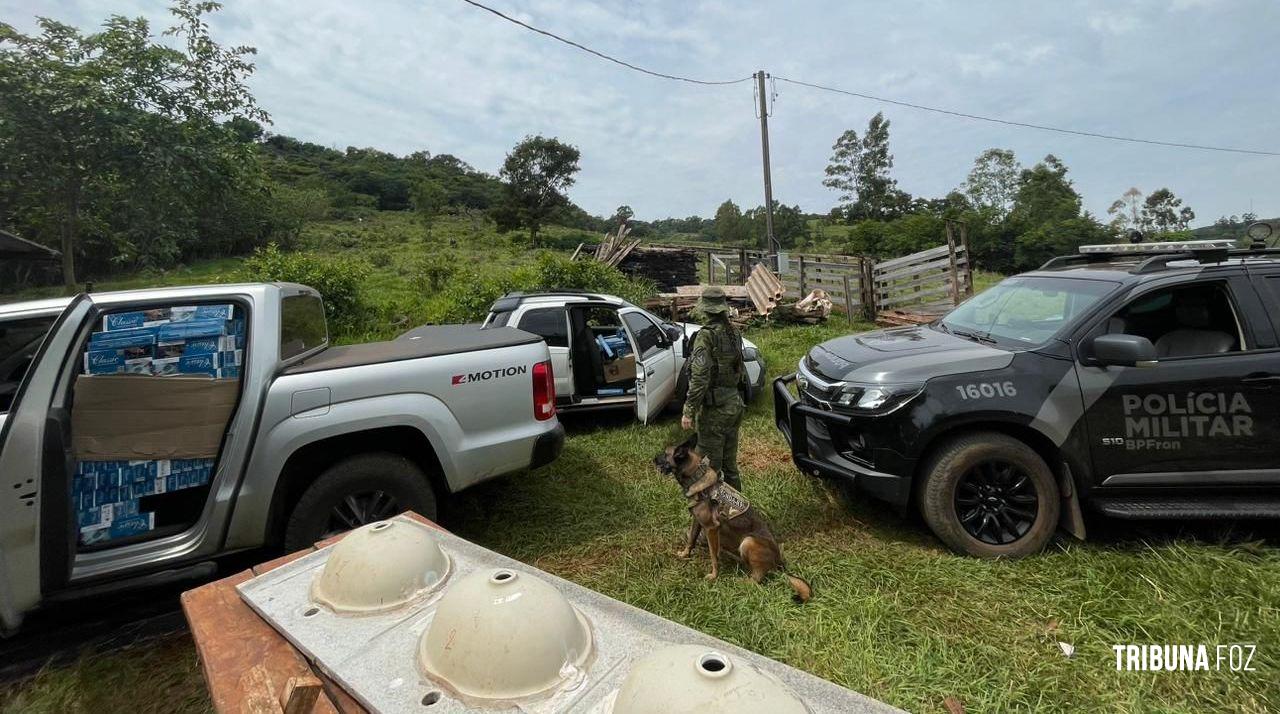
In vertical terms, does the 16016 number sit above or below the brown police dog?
above

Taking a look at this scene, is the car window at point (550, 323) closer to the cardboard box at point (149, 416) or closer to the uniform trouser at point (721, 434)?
the uniform trouser at point (721, 434)

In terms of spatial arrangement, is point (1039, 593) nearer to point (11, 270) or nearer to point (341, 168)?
point (11, 270)

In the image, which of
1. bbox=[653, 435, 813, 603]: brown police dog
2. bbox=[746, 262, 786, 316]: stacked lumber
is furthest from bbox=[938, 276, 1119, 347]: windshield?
bbox=[746, 262, 786, 316]: stacked lumber

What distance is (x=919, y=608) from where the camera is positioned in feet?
8.98

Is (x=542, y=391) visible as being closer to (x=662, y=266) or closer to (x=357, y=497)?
(x=357, y=497)

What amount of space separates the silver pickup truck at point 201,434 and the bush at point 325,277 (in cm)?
801

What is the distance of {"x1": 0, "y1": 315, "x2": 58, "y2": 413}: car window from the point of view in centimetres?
254

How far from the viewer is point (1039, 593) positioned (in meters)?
2.79

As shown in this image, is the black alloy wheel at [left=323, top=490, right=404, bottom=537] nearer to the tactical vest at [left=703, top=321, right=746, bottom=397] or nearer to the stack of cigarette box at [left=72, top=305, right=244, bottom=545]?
the stack of cigarette box at [left=72, top=305, right=244, bottom=545]

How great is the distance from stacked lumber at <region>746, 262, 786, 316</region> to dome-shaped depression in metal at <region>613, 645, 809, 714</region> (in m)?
11.9

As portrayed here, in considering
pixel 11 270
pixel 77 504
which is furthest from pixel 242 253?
pixel 77 504

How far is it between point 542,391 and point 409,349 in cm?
91

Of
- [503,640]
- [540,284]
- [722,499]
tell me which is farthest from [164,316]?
[540,284]

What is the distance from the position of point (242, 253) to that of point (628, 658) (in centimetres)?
4013
